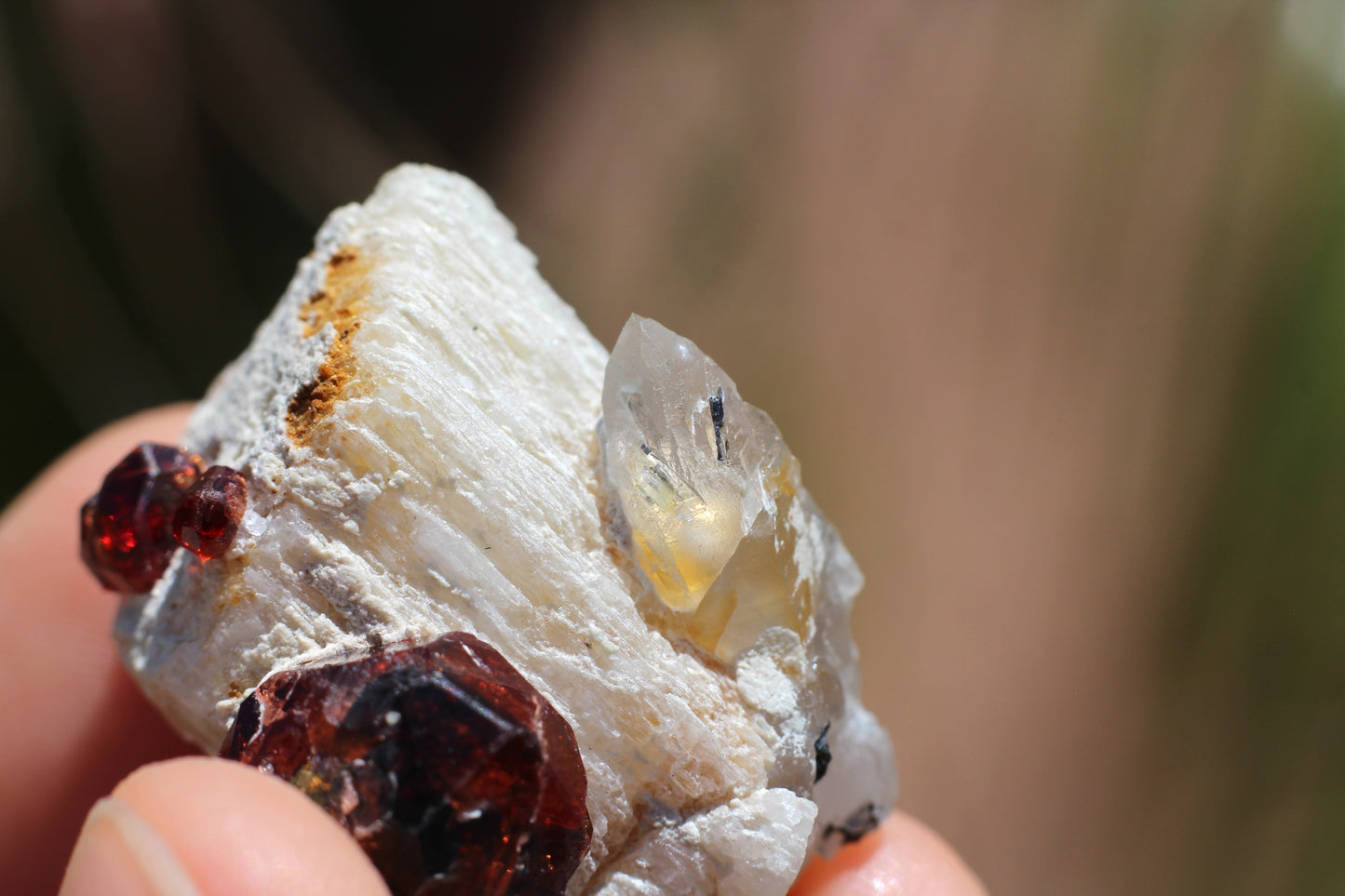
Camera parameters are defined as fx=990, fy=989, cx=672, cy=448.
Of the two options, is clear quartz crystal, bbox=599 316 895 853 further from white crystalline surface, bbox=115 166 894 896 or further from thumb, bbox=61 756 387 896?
thumb, bbox=61 756 387 896

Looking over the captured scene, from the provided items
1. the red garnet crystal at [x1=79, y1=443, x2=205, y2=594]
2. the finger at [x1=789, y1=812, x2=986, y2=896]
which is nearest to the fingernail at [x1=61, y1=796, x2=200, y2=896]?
the red garnet crystal at [x1=79, y1=443, x2=205, y2=594]

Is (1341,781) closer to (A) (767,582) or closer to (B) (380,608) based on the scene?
(A) (767,582)

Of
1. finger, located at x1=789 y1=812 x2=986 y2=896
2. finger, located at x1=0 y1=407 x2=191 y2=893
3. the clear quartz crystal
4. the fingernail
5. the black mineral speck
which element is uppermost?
the clear quartz crystal

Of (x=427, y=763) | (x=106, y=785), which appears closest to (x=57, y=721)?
(x=106, y=785)

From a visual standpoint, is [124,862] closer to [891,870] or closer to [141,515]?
[141,515]

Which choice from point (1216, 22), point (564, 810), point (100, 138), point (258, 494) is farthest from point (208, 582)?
point (100, 138)
